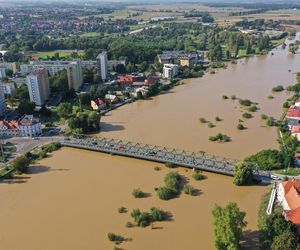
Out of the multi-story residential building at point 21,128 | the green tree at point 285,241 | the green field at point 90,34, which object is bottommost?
the multi-story residential building at point 21,128

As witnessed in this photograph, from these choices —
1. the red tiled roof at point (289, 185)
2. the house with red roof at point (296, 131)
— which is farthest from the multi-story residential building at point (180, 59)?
the red tiled roof at point (289, 185)

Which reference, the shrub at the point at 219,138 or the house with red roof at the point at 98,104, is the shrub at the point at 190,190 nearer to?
the shrub at the point at 219,138

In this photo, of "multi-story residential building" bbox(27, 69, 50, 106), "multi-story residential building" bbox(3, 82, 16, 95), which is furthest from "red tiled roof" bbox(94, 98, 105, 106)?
"multi-story residential building" bbox(3, 82, 16, 95)

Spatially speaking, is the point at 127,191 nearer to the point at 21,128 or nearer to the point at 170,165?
A: the point at 170,165

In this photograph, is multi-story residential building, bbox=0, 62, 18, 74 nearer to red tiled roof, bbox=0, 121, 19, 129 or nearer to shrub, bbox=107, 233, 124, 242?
red tiled roof, bbox=0, 121, 19, 129

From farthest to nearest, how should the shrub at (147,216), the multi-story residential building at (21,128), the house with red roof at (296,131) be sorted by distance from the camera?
1. the multi-story residential building at (21,128)
2. the house with red roof at (296,131)
3. the shrub at (147,216)

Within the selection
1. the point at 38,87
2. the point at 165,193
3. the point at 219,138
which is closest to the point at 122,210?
the point at 165,193

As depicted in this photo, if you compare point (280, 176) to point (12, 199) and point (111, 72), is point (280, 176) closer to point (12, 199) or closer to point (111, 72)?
point (12, 199)

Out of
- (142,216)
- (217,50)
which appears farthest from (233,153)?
(217,50)
